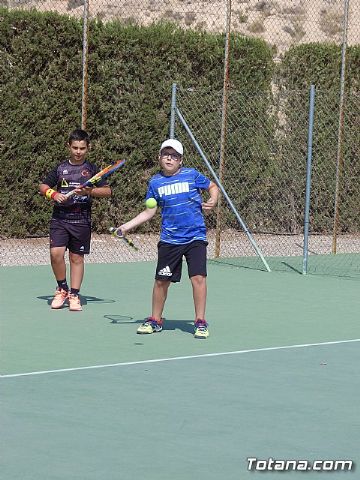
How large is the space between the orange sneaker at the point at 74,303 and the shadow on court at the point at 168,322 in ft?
1.07

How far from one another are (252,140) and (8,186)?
380cm

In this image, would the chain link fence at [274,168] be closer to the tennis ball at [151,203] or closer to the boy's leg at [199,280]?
the boy's leg at [199,280]

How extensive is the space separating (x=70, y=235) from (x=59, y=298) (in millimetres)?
548

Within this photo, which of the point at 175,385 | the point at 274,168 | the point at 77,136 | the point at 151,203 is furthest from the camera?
the point at 274,168

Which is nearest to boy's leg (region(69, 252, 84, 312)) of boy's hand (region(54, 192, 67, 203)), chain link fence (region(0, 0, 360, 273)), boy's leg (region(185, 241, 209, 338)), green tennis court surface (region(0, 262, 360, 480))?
green tennis court surface (region(0, 262, 360, 480))

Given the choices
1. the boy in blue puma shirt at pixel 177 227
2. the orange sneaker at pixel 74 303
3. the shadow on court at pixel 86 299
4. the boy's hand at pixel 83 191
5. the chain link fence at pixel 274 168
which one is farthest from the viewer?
the chain link fence at pixel 274 168

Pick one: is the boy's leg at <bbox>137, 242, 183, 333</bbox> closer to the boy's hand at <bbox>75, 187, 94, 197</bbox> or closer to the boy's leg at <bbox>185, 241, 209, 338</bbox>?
the boy's leg at <bbox>185, 241, 209, 338</bbox>

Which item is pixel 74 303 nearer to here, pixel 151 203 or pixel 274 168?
pixel 151 203

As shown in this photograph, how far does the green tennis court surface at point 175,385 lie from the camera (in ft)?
19.5

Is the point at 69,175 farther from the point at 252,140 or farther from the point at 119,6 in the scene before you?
the point at 119,6

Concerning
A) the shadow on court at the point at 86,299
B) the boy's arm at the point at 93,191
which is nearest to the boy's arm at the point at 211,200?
the boy's arm at the point at 93,191

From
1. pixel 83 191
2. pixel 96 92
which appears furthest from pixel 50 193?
pixel 96 92

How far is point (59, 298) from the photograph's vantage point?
35.9ft

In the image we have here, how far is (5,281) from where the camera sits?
12.6 metres
